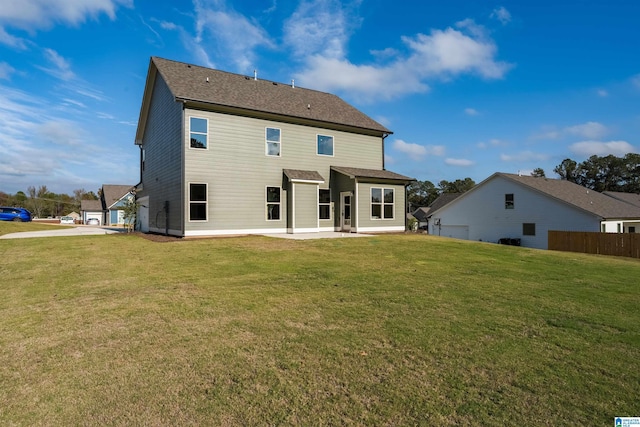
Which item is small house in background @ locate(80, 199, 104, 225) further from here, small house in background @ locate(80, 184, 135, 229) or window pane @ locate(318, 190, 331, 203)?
window pane @ locate(318, 190, 331, 203)

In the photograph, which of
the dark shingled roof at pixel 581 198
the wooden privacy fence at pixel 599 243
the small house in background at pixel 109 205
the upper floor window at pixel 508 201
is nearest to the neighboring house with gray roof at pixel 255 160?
the wooden privacy fence at pixel 599 243

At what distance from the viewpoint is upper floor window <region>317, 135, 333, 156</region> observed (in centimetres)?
1931

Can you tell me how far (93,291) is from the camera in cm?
606

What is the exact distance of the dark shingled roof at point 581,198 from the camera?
28203 millimetres

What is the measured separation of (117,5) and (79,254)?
31.4 feet

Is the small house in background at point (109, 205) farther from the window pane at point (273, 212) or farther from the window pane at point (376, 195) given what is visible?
the window pane at point (376, 195)

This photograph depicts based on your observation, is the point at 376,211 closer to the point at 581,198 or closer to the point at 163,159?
the point at 163,159

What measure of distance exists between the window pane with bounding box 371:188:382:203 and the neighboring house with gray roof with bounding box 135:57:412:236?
0.18 ft

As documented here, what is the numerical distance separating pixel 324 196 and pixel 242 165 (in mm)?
4951

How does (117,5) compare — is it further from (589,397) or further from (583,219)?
(583,219)

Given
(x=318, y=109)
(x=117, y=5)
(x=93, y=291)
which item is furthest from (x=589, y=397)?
(x=318, y=109)

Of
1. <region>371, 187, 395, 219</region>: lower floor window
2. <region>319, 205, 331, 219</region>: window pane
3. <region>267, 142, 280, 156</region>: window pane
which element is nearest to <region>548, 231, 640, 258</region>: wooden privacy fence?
<region>371, 187, 395, 219</region>: lower floor window

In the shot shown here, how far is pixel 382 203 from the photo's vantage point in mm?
19406

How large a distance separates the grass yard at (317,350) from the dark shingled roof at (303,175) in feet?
34.8
